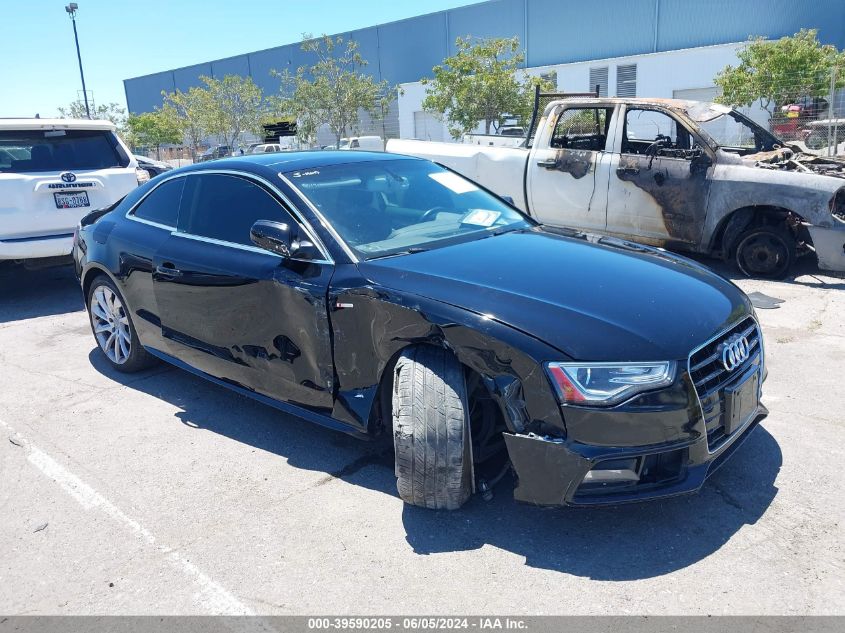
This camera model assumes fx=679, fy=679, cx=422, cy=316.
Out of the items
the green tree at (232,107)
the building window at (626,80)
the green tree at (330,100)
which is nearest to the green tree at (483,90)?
the green tree at (330,100)

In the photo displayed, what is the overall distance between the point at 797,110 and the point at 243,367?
Result: 17817 mm

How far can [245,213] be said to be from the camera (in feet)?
13.1

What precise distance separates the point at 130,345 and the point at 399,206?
2.47 m

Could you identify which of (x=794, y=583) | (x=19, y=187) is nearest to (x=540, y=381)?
(x=794, y=583)

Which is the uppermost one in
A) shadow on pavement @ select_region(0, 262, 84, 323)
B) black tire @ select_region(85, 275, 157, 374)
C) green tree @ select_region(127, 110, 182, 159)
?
green tree @ select_region(127, 110, 182, 159)

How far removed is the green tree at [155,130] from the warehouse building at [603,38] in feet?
43.1

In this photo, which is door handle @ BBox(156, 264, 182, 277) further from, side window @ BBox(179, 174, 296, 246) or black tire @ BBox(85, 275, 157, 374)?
black tire @ BBox(85, 275, 157, 374)

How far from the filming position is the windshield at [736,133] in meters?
7.58

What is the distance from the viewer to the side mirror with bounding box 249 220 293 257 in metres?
3.48

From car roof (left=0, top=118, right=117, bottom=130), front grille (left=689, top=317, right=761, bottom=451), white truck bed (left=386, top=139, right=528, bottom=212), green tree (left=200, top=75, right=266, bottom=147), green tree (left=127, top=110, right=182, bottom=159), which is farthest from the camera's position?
green tree (left=127, top=110, right=182, bottom=159)

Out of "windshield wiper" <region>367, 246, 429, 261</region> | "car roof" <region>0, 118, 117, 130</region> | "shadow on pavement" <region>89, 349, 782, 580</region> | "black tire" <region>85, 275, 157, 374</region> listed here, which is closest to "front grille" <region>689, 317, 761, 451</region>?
"shadow on pavement" <region>89, 349, 782, 580</region>

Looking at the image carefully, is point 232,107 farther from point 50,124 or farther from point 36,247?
point 36,247

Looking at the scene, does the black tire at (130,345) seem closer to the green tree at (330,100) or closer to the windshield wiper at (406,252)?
the windshield wiper at (406,252)
